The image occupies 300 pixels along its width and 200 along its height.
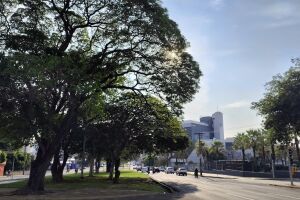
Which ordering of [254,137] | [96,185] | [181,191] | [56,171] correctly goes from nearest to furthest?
[181,191]
[96,185]
[56,171]
[254,137]

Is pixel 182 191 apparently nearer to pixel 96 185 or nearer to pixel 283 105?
pixel 96 185

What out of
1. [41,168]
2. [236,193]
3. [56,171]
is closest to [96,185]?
[41,168]

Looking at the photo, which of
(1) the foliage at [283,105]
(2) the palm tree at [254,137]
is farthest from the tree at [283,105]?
(2) the palm tree at [254,137]

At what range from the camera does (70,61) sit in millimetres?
26578

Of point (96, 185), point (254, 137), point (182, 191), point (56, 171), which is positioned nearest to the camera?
point (182, 191)

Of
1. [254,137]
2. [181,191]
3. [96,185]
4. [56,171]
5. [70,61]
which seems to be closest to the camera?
[70,61]

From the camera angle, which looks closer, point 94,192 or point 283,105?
point 94,192

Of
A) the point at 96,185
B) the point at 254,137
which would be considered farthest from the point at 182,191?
the point at 254,137

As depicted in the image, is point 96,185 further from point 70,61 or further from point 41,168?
point 70,61

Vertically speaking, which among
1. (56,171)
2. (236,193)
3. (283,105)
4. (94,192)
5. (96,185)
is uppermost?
(283,105)

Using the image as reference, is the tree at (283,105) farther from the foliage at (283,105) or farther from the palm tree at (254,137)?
the palm tree at (254,137)

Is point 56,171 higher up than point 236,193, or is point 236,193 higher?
point 56,171

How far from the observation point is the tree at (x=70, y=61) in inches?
992

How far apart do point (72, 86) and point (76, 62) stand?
3487 mm
